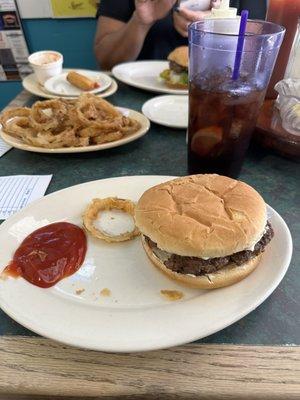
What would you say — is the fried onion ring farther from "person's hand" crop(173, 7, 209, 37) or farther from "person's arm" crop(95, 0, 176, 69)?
"person's arm" crop(95, 0, 176, 69)

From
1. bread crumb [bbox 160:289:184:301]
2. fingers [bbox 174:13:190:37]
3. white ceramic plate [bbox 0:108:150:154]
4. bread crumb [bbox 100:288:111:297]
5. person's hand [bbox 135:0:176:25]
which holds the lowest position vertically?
bread crumb [bbox 100:288:111:297]

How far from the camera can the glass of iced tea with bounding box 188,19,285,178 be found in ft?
3.43

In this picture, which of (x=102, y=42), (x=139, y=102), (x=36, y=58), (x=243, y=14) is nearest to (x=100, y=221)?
(x=243, y=14)

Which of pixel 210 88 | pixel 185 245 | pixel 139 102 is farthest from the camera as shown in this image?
pixel 139 102

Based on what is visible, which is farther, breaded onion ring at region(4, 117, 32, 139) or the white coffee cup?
the white coffee cup

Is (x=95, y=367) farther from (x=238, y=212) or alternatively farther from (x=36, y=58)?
(x=36, y=58)

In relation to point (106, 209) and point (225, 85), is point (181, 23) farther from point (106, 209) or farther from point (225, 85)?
point (106, 209)

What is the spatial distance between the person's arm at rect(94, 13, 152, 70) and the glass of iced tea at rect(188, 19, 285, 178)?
5.53ft

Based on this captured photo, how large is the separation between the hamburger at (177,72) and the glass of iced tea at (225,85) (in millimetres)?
933

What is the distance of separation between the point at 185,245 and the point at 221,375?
292 mm

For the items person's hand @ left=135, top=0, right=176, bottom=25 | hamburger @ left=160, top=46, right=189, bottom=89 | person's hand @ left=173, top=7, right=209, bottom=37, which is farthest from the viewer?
person's hand @ left=135, top=0, right=176, bottom=25

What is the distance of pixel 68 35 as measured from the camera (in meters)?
3.33

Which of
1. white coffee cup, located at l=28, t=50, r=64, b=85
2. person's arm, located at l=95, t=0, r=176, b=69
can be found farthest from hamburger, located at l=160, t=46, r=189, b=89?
white coffee cup, located at l=28, t=50, r=64, b=85

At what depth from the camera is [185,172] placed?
1.39m
